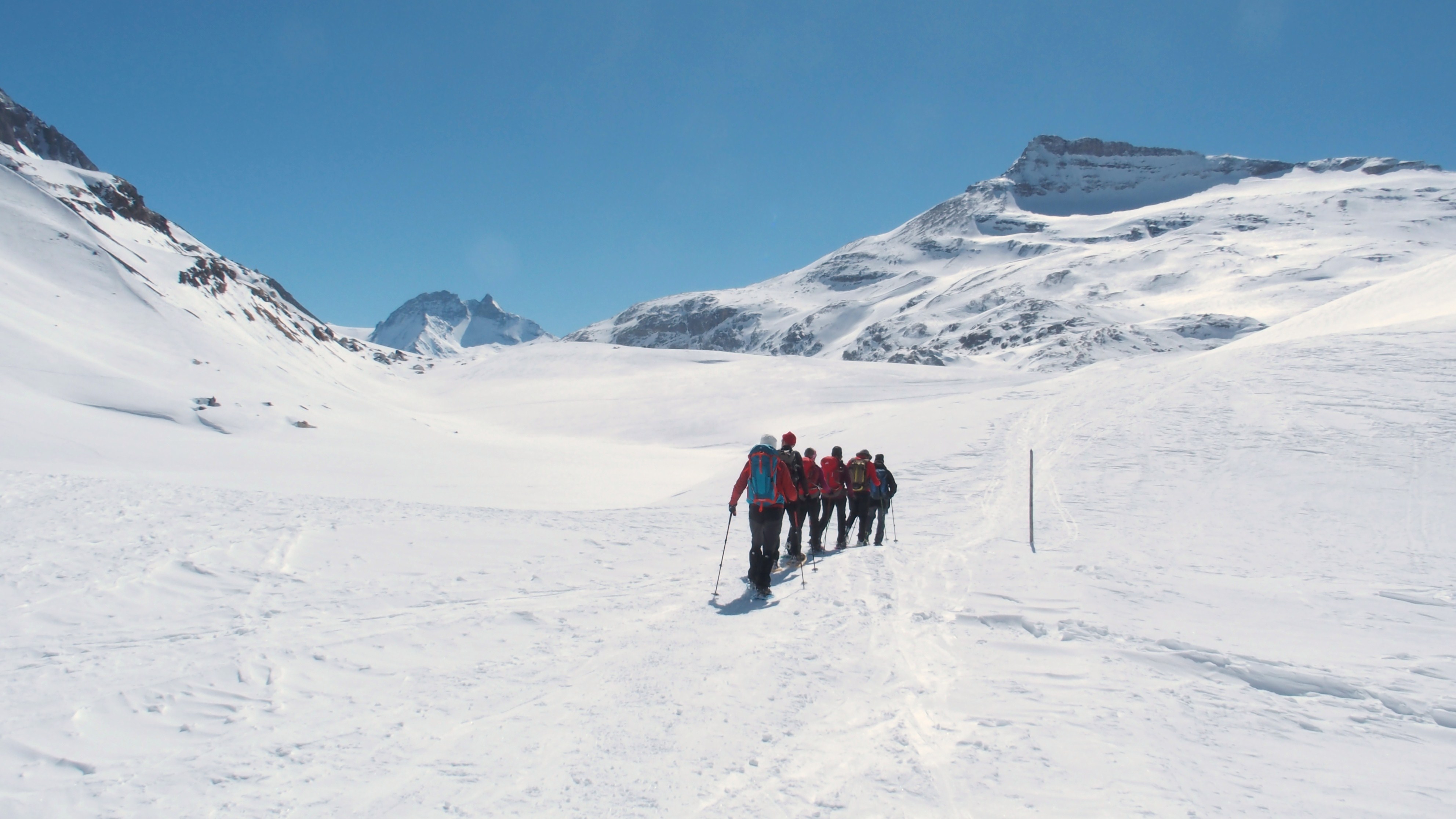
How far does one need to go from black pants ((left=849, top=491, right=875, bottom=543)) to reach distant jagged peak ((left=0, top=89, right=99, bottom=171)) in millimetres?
117630

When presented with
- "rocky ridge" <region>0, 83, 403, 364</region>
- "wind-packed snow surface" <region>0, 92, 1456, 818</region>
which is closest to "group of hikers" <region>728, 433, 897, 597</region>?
"wind-packed snow surface" <region>0, 92, 1456, 818</region>

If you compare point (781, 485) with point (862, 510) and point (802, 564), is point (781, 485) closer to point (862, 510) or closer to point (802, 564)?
point (802, 564)

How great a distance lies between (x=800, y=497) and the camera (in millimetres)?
10320

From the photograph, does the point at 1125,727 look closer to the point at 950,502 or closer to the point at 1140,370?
the point at 950,502

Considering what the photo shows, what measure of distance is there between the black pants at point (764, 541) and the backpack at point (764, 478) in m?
0.08

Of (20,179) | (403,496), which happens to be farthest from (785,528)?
(20,179)

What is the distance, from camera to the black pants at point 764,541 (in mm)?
8242

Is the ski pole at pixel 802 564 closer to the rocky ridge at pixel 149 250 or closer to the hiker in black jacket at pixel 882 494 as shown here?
the hiker in black jacket at pixel 882 494

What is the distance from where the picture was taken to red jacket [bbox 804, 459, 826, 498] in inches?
411

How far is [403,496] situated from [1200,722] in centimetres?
1701

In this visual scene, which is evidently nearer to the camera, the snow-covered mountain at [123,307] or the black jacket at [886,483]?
the black jacket at [886,483]

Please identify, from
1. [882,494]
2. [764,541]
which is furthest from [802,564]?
[882,494]

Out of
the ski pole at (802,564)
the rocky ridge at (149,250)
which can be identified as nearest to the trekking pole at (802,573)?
the ski pole at (802,564)

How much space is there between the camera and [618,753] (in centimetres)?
431
